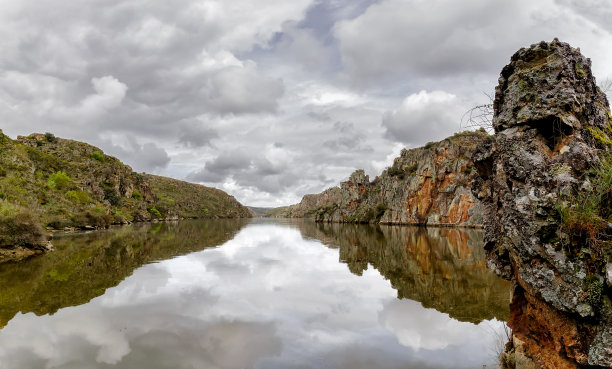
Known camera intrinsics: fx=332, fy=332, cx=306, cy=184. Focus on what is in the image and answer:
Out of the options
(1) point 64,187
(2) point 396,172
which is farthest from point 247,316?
(2) point 396,172

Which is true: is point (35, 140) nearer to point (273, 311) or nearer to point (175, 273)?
point (175, 273)

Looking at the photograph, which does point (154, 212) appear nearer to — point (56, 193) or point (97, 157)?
point (97, 157)

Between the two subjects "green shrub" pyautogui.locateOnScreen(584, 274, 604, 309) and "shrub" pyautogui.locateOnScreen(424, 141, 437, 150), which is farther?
"shrub" pyautogui.locateOnScreen(424, 141, 437, 150)

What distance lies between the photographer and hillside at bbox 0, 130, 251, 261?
25.8m

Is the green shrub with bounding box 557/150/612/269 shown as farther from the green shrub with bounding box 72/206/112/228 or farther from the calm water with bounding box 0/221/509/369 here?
the green shrub with bounding box 72/206/112/228

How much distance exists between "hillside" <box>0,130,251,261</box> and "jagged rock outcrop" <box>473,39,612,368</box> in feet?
101

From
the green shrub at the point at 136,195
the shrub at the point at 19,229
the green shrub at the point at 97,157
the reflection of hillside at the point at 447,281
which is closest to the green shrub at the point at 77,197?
the shrub at the point at 19,229

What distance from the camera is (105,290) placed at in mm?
16344

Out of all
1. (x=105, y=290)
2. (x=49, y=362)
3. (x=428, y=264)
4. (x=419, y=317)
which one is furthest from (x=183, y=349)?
(x=428, y=264)

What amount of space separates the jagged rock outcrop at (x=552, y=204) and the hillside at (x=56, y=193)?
30864mm

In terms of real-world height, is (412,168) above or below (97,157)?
above

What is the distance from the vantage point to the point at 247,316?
41.2 feet

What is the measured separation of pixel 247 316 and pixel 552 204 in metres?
10.4

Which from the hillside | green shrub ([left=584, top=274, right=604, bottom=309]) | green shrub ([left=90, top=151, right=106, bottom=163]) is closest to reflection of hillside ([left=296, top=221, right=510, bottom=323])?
green shrub ([left=584, top=274, right=604, bottom=309])
